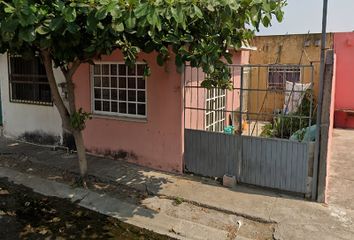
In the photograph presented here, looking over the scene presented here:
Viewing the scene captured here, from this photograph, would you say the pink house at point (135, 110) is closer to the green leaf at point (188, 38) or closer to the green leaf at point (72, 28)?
the green leaf at point (188, 38)

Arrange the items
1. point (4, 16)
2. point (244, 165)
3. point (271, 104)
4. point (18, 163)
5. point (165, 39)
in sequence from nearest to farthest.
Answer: point (4, 16) < point (165, 39) < point (244, 165) < point (18, 163) < point (271, 104)

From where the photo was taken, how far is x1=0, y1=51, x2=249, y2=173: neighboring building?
6543 mm

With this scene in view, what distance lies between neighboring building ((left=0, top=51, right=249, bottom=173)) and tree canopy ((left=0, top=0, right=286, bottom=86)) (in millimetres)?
1672

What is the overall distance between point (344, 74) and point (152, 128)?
30.5ft

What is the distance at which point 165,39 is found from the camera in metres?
4.41

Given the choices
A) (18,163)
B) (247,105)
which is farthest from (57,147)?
(247,105)

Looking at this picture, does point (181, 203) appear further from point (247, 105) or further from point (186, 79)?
point (247, 105)

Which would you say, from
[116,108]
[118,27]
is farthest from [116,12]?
[116,108]

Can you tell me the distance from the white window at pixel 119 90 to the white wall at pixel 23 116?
4.15 feet

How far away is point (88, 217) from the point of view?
5.02 metres

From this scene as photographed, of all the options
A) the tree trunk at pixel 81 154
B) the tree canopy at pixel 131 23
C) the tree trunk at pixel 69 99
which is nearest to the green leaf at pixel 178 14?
the tree canopy at pixel 131 23

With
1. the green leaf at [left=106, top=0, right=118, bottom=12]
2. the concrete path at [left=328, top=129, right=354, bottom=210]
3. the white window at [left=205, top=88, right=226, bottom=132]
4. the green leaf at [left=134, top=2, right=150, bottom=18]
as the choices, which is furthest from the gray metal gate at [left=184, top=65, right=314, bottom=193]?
the green leaf at [left=106, top=0, right=118, bottom=12]

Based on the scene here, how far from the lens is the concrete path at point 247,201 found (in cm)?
451

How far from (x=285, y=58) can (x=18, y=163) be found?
11414 millimetres
